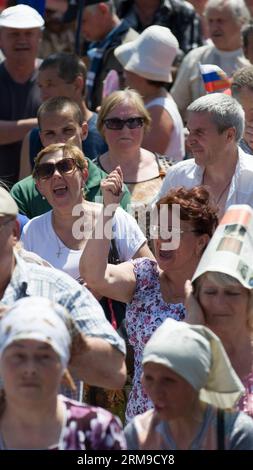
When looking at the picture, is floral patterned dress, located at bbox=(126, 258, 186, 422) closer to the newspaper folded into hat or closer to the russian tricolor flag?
the newspaper folded into hat

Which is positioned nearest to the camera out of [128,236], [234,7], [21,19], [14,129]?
[128,236]

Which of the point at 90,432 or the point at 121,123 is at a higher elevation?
the point at 121,123

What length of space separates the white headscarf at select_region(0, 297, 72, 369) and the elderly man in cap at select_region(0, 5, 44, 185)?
4.45 meters

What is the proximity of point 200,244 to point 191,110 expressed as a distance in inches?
54.0

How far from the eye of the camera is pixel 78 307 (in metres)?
4.38

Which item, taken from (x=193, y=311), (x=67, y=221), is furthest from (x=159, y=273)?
(x=67, y=221)

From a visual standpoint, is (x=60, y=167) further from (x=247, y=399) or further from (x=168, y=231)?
(x=247, y=399)

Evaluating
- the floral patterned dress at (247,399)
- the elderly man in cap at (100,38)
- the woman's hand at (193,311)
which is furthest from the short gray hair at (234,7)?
the floral patterned dress at (247,399)

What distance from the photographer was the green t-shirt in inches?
267

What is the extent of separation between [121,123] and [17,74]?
1707mm

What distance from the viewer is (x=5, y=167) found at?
858 cm

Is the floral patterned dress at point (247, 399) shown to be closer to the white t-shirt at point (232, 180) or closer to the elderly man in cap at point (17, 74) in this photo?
the white t-shirt at point (232, 180)

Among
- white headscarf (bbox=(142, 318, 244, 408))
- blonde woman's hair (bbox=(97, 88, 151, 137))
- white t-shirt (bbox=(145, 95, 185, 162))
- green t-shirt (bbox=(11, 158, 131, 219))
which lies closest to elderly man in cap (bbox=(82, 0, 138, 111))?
white t-shirt (bbox=(145, 95, 185, 162))

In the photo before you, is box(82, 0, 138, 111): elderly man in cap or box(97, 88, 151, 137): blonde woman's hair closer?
box(97, 88, 151, 137): blonde woman's hair
